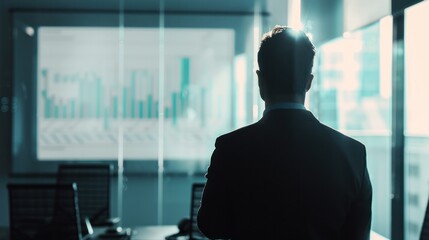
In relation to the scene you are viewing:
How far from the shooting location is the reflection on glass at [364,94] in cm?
481

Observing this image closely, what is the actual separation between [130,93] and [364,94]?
11.7ft

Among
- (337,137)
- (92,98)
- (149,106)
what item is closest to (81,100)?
(92,98)

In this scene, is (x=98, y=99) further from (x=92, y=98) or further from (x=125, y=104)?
(x=125, y=104)

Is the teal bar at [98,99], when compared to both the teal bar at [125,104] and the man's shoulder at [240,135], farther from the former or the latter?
the man's shoulder at [240,135]

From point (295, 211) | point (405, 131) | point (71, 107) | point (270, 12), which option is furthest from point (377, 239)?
point (71, 107)

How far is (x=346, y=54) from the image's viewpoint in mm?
5641

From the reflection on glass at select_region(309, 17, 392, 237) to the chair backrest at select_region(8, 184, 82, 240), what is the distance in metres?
2.50

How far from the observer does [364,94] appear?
7.53 m

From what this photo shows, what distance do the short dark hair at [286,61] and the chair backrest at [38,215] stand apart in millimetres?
2277

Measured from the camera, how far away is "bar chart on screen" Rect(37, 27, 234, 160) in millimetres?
5719

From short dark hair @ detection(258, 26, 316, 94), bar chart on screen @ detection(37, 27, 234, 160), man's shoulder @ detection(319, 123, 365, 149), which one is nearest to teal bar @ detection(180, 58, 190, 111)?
bar chart on screen @ detection(37, 27, 234, 160)

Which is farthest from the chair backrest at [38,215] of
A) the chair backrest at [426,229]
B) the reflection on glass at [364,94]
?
the reflection on glass at [364,94]

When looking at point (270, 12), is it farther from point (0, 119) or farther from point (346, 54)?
point (0, 119)

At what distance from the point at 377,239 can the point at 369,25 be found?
65.4 inches
